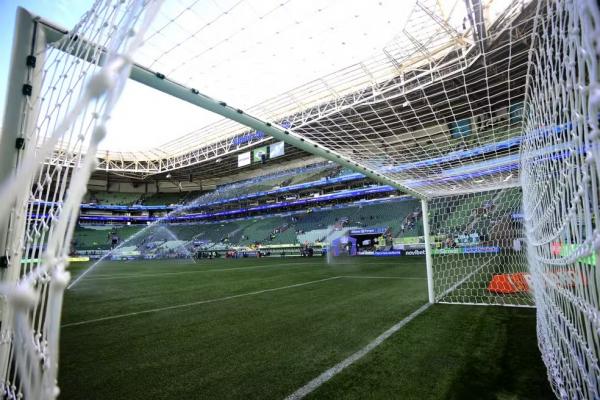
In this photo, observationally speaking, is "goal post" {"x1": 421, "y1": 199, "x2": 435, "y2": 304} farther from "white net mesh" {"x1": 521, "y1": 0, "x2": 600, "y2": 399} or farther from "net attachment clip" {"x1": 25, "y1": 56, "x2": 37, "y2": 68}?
"net attachment clip" {"x1": 25, "y1": 56, "x2": 37, "y2": 68}

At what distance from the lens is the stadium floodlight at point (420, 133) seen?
88 cm

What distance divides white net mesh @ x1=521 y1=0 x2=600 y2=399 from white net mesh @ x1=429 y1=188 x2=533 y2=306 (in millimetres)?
3320

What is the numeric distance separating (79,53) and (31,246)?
1.27 metres

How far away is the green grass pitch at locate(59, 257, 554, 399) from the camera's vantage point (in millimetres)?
2238

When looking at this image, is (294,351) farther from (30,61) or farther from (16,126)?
(30,61)

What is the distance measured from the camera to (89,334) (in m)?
3.79

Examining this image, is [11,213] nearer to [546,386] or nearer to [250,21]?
[250,21]

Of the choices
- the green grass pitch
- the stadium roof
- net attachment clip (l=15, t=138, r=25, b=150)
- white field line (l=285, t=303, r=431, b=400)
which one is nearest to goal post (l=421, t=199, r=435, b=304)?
the green grass pitch

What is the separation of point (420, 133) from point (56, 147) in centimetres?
427

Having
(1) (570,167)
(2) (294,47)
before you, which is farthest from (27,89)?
(2) (294,47)

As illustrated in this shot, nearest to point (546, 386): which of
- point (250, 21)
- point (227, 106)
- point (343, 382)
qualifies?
point (343, 382)

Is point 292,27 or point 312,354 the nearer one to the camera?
point 312,354


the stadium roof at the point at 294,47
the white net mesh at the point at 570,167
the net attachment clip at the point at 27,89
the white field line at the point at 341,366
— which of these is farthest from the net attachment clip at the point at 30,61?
the white field line at the point at 341,366

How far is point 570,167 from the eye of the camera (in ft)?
4.56
